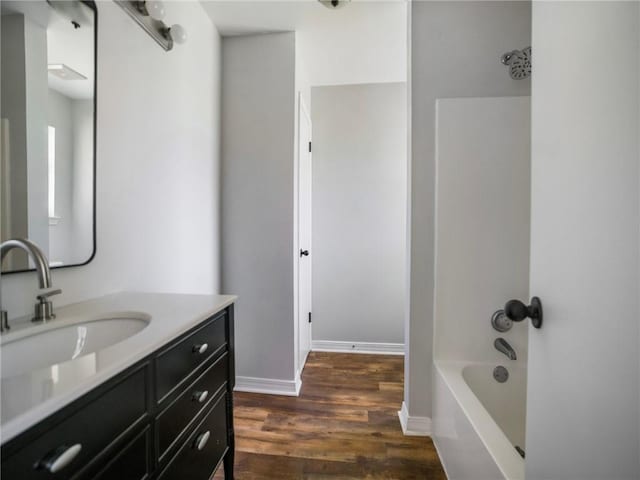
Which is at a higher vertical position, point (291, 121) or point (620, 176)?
point (291, 121)

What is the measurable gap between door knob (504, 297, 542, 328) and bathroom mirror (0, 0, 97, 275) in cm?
135

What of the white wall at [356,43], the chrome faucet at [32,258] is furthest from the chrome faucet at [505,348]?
the white wall at [356,43]

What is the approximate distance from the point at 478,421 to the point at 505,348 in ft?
1.91

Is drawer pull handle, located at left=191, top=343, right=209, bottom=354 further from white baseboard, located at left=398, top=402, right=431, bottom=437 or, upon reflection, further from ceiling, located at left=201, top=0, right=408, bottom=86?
ceiling, located at left=201, top=0, right=408, bottom=86

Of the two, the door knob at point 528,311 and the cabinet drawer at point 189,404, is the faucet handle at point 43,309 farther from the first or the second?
the door knob at point 528,311

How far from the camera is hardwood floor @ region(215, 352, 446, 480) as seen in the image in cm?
140

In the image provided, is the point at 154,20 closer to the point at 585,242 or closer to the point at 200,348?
the point at 200,348

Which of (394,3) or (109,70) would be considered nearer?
(109,70)

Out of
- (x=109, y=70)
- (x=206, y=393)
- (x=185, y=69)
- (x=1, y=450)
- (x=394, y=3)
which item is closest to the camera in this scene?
(x=1, y=450)

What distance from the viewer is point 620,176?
1.59 feet

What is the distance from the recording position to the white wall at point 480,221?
1.58m

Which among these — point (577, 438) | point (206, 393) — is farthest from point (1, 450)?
point (577, 438)

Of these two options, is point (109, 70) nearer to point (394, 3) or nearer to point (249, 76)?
point (249, 76)

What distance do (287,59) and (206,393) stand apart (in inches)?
80.3
